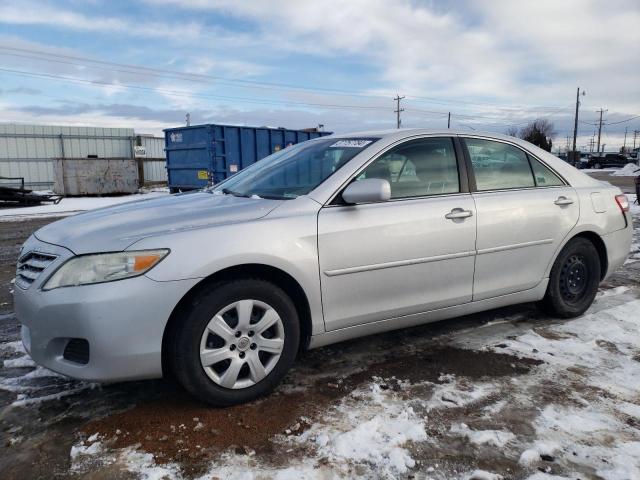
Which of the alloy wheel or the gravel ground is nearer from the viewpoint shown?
the gravel ground

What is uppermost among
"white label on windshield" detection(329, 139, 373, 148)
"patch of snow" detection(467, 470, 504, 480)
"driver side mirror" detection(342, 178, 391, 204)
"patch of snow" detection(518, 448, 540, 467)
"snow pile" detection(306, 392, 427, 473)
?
"white label on windshield" detection(329, 139, 373, 148)

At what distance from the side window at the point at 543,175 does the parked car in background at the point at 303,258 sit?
2cm

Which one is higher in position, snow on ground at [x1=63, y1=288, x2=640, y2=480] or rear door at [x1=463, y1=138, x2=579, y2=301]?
rear door at [x1=463, y1=138, x2=579, y2=301]

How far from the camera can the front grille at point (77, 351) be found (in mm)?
2570

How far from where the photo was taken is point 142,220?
289 centimetres

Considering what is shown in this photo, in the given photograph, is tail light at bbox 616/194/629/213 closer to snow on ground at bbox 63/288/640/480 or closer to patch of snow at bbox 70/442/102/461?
snow on ground at bbox 63/288/640/480

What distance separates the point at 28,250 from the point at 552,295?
381 cm

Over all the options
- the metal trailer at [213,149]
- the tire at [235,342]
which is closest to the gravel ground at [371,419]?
the tire at [235,342]

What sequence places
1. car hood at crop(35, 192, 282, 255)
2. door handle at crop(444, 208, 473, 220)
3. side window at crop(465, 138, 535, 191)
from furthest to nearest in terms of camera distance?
1. side window at crop(465, 138, 535, 191)
2. door handle at crop(444, 208, 473, 220)
3. car hood at crop(35, 192, 282, 255)

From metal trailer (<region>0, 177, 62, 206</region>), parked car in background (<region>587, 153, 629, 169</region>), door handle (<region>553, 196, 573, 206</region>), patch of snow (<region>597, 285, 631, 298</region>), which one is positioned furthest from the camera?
parked car in background (<region>587, 153, 629, 169</region>)

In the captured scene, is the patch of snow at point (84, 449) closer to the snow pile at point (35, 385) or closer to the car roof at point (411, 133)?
the snow pile at point (35, 385)

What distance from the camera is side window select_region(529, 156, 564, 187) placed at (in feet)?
13.5

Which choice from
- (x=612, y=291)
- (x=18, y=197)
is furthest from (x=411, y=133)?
(x=18, y=197)

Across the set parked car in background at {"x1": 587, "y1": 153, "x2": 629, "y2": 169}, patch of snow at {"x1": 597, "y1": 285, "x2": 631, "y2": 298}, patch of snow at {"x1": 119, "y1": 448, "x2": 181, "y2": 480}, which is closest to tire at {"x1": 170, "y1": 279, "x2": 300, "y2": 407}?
patch of snow at {"x1": 119, "y1": 448, "x2": 181, "y2": 480}
